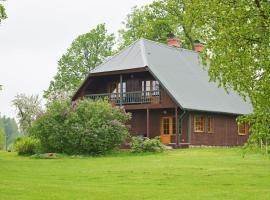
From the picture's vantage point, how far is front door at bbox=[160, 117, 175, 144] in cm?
3314

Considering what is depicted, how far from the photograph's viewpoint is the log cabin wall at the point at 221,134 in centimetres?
3334

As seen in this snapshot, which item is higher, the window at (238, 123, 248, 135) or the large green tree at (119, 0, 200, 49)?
the large green tree at (119, 0, 200, 49)

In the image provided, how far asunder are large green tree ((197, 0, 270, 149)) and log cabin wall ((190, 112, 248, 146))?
770 inches

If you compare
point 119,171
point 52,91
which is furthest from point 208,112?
point 52,91

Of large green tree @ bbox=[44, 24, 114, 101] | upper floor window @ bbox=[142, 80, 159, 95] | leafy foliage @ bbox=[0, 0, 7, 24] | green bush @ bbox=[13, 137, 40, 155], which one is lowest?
green bush @ bbox=[13, 137, 40, 155]

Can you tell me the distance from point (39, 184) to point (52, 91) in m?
43.3

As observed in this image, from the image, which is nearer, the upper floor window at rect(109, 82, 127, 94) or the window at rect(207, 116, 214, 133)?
the window at rect(207, 116, 214, 133)

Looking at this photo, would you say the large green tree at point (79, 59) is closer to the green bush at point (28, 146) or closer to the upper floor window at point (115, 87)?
the upper floor window at point (115, 87)

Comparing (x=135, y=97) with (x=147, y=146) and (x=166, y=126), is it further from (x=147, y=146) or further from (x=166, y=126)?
(x=147, y=146)

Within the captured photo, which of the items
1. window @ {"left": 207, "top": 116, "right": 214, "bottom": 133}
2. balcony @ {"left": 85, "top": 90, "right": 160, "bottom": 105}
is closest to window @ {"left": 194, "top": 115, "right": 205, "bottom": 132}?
window @ {"left": 207, "top": 116, "right": 214, "bottom": 133}

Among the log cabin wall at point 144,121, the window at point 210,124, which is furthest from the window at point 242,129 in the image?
the log cabin wall at point 144,121

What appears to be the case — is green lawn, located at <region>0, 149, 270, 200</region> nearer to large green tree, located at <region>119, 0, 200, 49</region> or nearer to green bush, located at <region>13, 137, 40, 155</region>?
green bush, located at <region>13, 137, 40, 155</region>

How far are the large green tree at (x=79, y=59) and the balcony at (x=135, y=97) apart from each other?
68.7 ft

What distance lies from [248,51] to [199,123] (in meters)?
21.0
